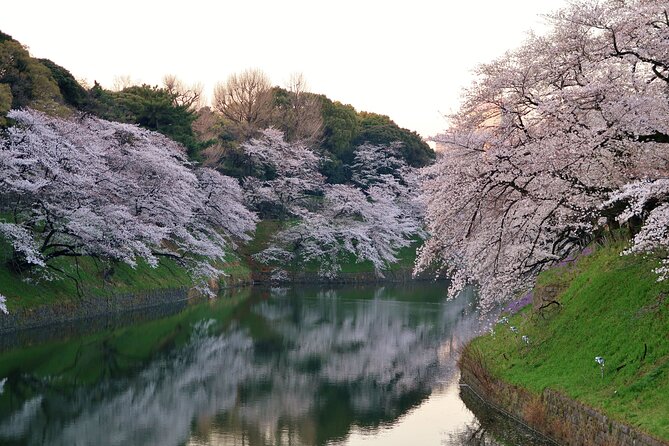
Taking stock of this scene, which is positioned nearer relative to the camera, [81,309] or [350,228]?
[81,309]

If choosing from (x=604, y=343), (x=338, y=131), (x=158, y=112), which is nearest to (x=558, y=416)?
(x=604, y=343)

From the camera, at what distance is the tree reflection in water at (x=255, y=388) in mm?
16922

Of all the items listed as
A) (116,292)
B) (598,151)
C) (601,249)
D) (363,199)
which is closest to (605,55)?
(598,151)

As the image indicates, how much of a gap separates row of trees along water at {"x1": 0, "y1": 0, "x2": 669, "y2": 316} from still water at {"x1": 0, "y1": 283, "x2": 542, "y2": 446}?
12.0 ft

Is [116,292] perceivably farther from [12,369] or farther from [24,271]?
[12,369]

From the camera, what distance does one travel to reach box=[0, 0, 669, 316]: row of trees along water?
1602cm

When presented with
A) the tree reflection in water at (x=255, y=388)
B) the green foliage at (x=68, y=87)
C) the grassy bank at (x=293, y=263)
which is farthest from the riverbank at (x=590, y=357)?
the grassy bank at (x=293, y=263)

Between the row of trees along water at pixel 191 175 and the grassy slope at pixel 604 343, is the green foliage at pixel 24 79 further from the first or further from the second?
the grassy slope at pixel 604 343

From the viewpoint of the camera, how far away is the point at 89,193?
32.8 metres

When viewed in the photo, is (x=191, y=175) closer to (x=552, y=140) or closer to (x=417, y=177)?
(x=417, y=177)

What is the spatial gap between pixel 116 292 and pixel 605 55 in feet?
86.4

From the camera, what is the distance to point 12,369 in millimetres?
22297

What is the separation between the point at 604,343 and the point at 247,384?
37.5ft

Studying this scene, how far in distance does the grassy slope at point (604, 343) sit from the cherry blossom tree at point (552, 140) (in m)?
1.34
